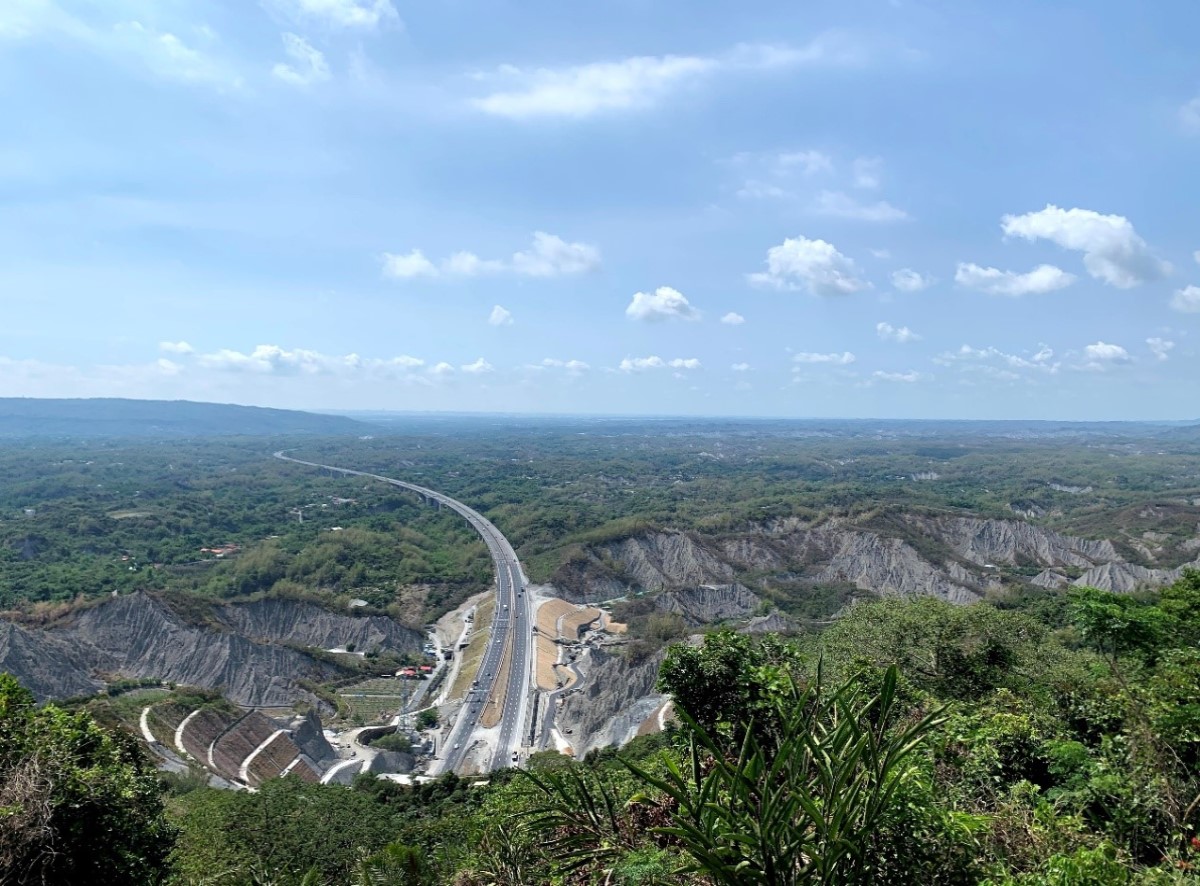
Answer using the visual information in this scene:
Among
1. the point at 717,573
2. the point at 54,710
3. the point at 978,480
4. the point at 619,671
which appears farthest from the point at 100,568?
the point at 978,480

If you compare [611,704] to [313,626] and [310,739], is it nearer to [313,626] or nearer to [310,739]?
[310,739]

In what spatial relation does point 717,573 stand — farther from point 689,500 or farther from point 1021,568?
point 689,500

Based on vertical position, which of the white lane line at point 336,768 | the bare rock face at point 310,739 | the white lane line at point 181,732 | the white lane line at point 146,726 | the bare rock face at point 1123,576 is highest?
the bare rock face at point 1123,576

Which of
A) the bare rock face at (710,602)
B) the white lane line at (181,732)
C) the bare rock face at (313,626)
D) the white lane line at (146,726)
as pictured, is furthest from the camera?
the bare rock face at (710,602)

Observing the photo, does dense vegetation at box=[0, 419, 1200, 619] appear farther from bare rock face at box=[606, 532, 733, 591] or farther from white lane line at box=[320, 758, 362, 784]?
white lane line at box=[320, 758, 362, 784]

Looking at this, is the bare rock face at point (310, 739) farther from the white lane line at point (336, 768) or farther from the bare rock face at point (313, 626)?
the bare rock face at point (313, 626)

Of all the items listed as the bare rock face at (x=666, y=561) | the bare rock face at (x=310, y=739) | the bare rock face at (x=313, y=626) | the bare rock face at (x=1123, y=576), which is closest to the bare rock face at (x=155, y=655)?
the bare rock face at (x=313, y=626)

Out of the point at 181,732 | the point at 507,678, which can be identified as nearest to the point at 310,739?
the point at 181,732
